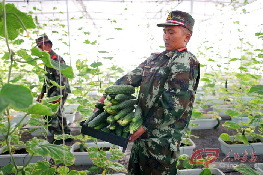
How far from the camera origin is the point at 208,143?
4.34 metres

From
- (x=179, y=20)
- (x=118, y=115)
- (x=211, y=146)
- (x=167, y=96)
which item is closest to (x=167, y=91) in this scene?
(x=167, y=96)

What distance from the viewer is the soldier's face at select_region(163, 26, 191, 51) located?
1857 millimetres

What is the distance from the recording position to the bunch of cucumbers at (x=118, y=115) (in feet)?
5.67

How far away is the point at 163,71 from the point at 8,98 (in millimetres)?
1352

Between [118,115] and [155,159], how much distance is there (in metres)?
0.56

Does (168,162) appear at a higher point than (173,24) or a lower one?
lower

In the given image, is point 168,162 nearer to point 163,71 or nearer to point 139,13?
point 163,71

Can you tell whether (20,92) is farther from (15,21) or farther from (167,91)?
(167,91)

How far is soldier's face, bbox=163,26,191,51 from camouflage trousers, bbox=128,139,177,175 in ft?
2.92

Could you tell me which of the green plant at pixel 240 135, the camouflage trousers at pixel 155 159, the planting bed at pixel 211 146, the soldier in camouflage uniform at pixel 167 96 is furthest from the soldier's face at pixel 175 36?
the green plant at pixel 240 135

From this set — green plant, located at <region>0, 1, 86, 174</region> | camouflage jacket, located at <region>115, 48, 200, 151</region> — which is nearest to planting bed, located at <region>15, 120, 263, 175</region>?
camouflage jacket, located at <region>115, 48, 200, 151</region>

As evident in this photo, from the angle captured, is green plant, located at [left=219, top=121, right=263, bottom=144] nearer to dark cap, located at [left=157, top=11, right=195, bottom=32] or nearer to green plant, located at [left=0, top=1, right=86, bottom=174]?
dark cap, located at [left=157, top=11, right=195, bottom=32]

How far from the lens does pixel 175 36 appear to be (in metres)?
1.88

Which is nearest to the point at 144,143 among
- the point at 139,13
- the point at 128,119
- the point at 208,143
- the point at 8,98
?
the point at 128,119
